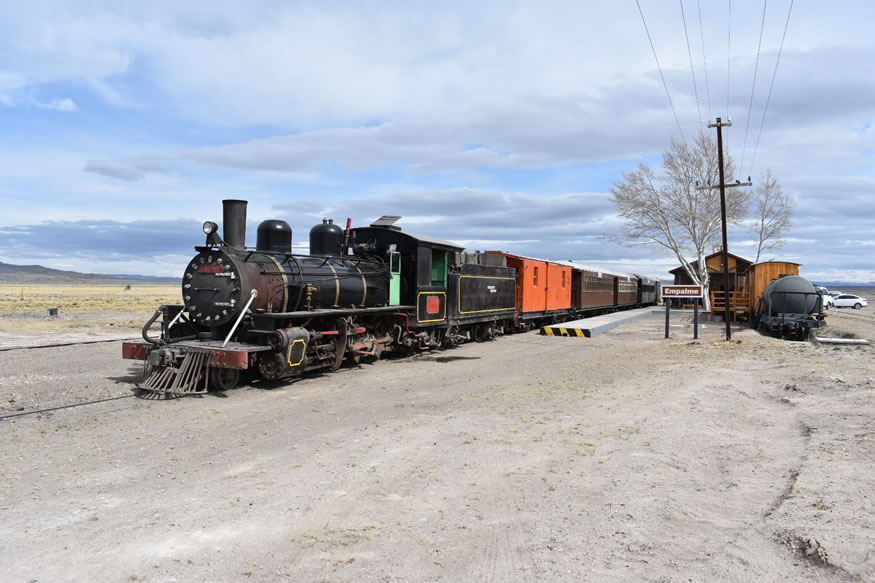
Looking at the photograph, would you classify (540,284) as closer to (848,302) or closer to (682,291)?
(682,291)

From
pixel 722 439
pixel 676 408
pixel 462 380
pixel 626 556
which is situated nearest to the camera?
pixel 626 556

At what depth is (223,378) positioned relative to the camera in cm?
975

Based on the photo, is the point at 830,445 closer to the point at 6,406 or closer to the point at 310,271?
the point at 310,271

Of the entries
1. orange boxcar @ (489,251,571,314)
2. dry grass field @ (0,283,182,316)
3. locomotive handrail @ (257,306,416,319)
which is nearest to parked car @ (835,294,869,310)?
orange boxcar @ (489,251,571,314)

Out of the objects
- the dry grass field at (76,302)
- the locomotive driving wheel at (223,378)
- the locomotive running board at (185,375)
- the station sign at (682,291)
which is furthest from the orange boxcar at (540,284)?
the dry grass field at (76,302)

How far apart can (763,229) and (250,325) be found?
39445 mm

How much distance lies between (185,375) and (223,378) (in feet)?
2.27

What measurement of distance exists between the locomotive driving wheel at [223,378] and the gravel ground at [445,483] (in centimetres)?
49

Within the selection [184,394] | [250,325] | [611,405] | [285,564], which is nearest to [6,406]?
[184,394]

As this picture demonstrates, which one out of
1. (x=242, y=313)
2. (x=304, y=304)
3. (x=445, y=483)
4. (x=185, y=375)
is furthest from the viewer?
(x=304, y=304)

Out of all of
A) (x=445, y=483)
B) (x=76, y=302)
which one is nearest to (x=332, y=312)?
(x=445, y=483)

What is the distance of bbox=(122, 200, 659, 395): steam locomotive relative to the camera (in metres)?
9.52

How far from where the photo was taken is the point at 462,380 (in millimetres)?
10703

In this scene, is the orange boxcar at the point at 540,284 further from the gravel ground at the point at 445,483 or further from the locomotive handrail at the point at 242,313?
the locomotive handrail at the point at 242,313
